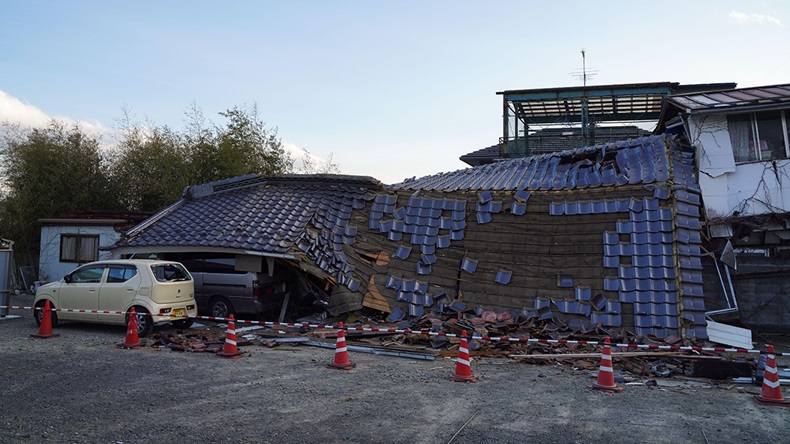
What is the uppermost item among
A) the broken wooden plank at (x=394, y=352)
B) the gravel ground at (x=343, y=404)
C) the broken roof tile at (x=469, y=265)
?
the broken roof tile at (x=469, y=265)

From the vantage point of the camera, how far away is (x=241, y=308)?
44.6 feet

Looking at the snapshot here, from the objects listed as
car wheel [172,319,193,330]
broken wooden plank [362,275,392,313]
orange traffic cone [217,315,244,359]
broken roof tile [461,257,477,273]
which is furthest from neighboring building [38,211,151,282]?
broken roof tile [461,257,477,273]

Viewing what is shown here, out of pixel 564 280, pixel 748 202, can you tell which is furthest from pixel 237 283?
pixel 748 202

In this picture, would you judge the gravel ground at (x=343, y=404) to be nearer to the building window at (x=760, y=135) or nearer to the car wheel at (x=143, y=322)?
the car wheel at (x=143, y=322)

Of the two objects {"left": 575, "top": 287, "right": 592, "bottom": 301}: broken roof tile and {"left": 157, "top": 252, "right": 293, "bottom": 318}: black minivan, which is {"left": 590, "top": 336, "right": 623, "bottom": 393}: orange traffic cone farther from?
{"left": 157, "top": 252, "right": 293, "bottom": 318}: black minivan

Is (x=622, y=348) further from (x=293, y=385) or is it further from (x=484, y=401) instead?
(x=293, y=385)

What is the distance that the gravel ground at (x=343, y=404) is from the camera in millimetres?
5824

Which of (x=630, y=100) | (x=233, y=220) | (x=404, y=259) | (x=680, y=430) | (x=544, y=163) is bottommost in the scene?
(x=680, y=430)

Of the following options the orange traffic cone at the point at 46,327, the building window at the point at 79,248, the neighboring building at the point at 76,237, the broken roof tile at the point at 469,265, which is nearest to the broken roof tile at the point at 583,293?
the broken roof tile at the point at 469,265

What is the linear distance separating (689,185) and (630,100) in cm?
1261

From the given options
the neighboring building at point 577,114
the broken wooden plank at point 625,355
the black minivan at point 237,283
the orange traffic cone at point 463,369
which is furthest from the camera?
the neighboring building at point 577,114

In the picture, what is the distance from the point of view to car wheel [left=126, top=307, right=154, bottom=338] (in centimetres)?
1171

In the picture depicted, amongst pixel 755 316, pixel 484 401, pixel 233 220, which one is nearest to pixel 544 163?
pixel 755 316

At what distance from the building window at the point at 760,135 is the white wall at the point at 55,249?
19896 millimetres
